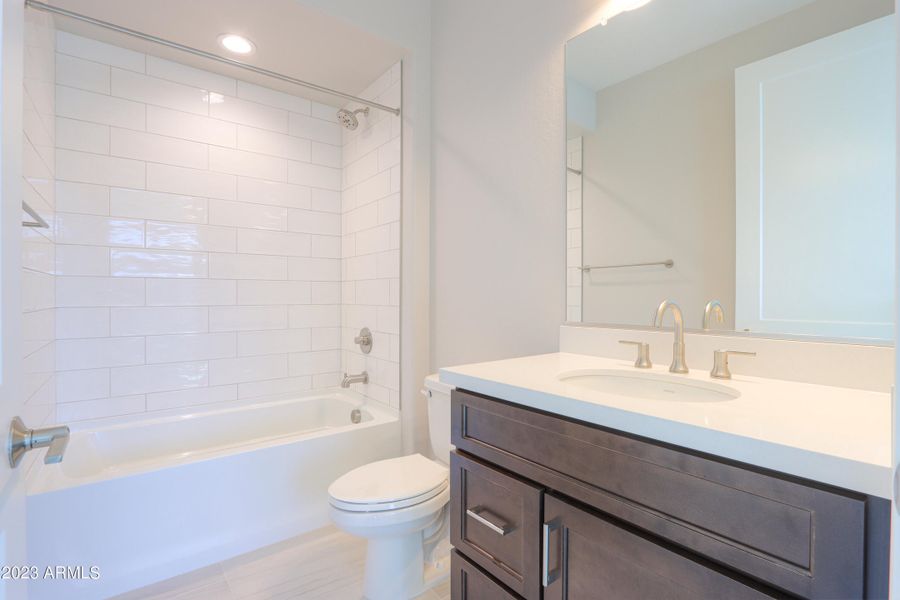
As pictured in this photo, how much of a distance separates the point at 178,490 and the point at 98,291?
3.75 feet

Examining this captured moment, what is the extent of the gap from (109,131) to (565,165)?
2.34 meters

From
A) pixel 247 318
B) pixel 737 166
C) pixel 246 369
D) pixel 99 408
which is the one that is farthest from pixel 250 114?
pixel 737 166

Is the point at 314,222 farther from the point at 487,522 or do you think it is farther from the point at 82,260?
the point at 487,522

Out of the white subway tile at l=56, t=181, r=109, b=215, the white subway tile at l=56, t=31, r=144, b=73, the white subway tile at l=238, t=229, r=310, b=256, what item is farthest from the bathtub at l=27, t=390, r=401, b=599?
the white subway tile at l=56, t=31, r=144, b=73

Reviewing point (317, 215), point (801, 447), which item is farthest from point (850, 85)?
point (317, 215)

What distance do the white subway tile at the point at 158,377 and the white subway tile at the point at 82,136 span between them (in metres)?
1.15

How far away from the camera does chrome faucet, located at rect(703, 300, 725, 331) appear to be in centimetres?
116

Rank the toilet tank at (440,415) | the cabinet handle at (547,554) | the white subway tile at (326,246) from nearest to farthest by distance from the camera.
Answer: the cabinet handle at (547,554) < the toilet tank at (440,415) < the white subway tile at (326,246)

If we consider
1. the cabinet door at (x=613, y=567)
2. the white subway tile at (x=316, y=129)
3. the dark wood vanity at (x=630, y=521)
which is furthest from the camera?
the white subway tile at (x=316, y=129)

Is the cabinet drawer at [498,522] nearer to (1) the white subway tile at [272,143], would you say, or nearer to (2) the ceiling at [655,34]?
(2) the ceiling at [655,34]

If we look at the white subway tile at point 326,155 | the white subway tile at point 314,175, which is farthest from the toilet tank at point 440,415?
the white subway tile at point 326,155

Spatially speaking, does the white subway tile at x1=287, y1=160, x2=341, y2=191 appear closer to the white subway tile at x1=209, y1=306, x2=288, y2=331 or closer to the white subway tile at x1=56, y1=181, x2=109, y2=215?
the white subway tile at x1=209, y1=306, x2=288, y2=331

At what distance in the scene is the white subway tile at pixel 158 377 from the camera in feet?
7.06

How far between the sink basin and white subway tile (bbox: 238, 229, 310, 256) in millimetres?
2138
